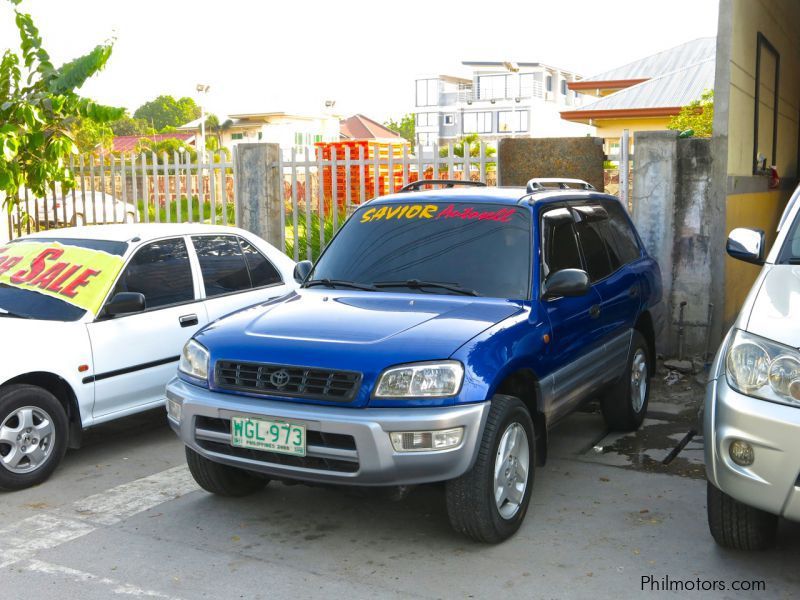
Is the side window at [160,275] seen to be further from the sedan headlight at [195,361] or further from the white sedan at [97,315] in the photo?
the sedan headlight at [195,361]

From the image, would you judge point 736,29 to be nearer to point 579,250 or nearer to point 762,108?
point 762,108

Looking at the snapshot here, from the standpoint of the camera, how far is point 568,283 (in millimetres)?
4992

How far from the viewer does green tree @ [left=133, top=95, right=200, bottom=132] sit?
118875 mm

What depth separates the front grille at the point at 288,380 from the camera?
4219 mm

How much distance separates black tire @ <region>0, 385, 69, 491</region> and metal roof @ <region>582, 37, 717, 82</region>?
33.2 metres

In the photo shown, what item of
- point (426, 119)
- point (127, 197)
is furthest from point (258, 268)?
point (426, 119)

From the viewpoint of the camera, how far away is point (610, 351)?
6.02 meters

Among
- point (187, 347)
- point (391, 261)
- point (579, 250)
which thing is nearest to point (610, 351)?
point (579, 250)

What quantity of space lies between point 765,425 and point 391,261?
2434 millimetres

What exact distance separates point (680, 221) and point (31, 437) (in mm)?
6198

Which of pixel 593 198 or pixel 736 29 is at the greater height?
pixel 736 29

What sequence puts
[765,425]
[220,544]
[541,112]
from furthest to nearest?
[541,112] < [220,544] < [765,425]

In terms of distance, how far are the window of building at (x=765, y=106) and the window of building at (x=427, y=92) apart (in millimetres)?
87246

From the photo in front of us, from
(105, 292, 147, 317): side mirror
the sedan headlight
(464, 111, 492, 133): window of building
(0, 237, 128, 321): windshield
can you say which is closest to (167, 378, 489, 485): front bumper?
the sedan headlight
